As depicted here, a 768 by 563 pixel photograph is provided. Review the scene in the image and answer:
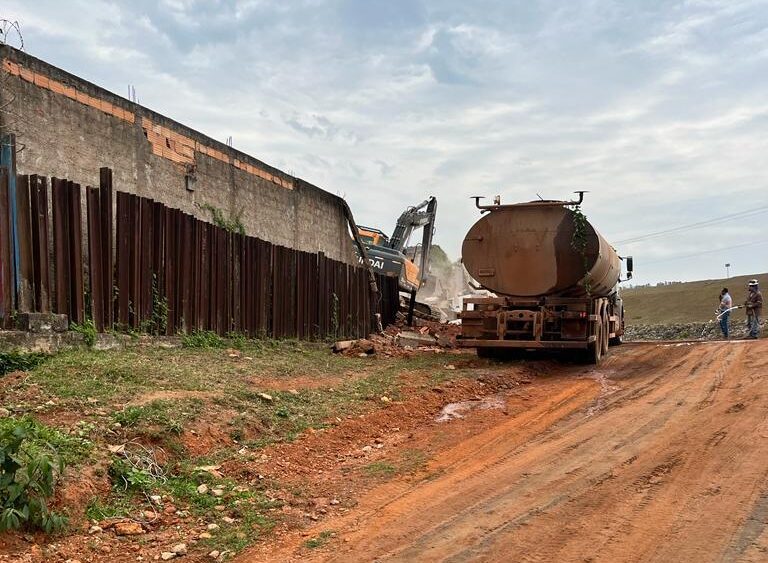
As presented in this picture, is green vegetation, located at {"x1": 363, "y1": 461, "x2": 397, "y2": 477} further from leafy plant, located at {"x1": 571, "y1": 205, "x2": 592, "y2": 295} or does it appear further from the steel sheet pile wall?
leafy plant, located at {"x1": 571, "y1": 205, "x2": 592, "y2": 295}

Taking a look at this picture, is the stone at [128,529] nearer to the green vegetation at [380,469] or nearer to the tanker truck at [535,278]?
the green vegetation at [380,469]

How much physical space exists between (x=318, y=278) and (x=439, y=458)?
9.47m

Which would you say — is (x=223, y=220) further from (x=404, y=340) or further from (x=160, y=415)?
(x=160, y=415)

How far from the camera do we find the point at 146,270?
10281 mm

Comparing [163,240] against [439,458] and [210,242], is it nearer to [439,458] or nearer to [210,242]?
[210,242]

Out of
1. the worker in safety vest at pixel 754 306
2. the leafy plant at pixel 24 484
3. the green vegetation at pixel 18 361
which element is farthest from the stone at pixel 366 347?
the worker in safety vest at pixel 754 306

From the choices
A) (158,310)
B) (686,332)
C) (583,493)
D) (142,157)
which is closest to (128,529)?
(583,493)

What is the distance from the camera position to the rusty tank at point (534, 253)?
41.6ft

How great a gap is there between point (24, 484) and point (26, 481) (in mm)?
24

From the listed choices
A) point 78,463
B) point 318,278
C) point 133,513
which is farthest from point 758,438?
Result: point 318,278

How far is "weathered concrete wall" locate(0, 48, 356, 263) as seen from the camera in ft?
31.4

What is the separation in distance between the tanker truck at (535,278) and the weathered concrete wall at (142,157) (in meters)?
5.42

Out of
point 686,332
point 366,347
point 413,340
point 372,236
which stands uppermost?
point 372,236

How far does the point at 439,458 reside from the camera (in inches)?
247
